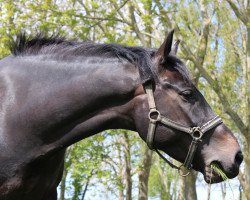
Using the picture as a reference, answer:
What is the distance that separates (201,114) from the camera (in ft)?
14.7

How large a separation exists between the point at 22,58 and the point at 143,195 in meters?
15.2

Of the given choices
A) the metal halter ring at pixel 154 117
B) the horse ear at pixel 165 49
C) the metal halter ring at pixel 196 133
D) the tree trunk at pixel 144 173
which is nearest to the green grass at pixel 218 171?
the metal halter ring at pixel 196 133

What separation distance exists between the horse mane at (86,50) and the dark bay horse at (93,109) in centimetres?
1

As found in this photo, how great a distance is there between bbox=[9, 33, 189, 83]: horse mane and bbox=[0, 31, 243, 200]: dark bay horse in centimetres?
1

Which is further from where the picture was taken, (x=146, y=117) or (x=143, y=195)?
(x=143, y=195)

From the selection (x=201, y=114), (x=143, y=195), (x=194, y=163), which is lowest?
(x=143, y=195)

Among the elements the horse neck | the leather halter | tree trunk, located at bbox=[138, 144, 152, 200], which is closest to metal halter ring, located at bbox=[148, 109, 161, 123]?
the leather halter

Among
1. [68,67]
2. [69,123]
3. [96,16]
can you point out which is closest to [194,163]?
[69,123]

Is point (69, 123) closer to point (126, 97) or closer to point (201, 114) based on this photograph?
point (126, 97)

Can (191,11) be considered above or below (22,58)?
above

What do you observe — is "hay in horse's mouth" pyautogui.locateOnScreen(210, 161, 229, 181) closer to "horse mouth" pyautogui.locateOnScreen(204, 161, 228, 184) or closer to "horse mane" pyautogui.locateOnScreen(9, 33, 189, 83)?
"horse mouth" pyautogui.locateOnScreen(204, 161, 228, 184)

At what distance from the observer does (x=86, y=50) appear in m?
5.01

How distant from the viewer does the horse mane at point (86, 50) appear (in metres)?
4.64

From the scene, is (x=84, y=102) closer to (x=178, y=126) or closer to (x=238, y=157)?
(x=178, y=126)
